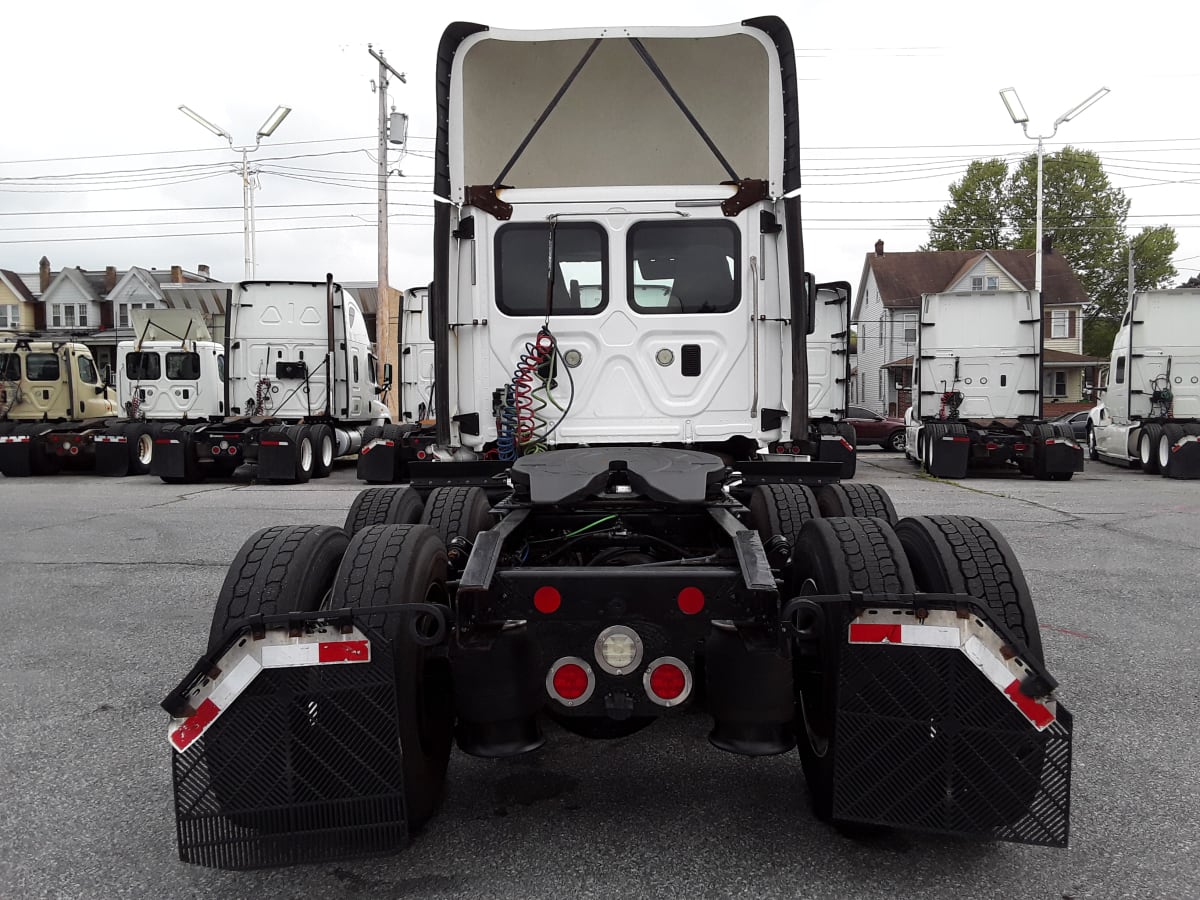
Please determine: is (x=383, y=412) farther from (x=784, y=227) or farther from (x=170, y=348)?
(x=784, y=227)

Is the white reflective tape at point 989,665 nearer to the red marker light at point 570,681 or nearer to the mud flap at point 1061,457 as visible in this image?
the red marker light at point 570,681

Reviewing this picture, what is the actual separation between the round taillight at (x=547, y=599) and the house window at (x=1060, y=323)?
48.9m

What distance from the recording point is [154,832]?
3166 mm

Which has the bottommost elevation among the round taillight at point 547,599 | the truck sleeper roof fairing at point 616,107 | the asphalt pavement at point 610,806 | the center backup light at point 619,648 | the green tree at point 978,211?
the asphalt pavement at point 610,806

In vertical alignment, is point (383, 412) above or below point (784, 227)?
below

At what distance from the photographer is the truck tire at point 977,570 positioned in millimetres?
3053

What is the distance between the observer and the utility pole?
2386 cm

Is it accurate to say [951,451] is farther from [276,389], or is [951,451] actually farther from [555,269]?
[555,269]

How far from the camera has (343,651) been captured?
2605mm

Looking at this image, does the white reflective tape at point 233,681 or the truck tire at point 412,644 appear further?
the truck tire at point 412,644

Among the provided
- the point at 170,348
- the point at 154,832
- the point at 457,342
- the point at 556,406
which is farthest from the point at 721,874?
the point at 170,348

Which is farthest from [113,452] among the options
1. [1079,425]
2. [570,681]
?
[1079,425]

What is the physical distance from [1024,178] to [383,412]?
46.7m

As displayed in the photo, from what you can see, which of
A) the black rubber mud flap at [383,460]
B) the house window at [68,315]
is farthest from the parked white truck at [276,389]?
the house window at [68,315]
